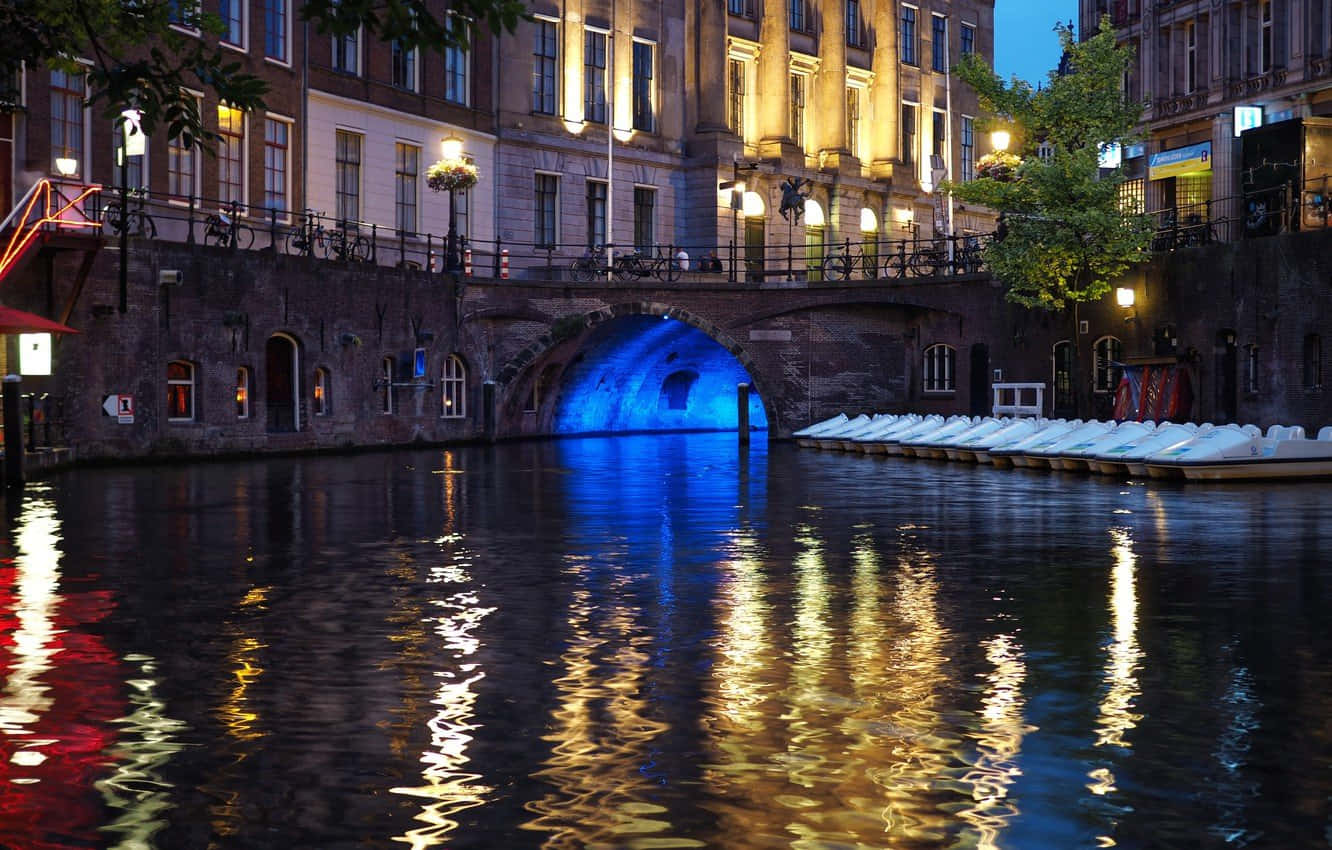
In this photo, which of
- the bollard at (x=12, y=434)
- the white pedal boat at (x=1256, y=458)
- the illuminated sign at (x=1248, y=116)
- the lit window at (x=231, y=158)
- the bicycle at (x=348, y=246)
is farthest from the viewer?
the illuminated sign at (x=1248, y=116)

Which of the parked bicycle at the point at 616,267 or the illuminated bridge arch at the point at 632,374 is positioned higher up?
the parked bicycle at the point at 616,267

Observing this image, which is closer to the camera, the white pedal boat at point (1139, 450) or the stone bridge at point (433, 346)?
the white pedal boat at point (1139, 450)

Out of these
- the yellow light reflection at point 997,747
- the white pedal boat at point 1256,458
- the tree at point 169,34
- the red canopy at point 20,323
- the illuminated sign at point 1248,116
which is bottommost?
the yellow light reflection at point 997,747

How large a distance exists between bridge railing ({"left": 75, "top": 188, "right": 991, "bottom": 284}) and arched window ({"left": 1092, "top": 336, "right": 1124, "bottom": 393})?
4996mm

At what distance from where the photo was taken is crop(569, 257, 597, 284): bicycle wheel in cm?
4744

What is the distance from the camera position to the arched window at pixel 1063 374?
41103mm

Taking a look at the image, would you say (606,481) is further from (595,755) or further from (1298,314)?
(595,755)

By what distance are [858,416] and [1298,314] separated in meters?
14.2

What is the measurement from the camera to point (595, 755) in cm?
756

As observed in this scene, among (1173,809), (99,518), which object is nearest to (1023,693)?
(1173,809)

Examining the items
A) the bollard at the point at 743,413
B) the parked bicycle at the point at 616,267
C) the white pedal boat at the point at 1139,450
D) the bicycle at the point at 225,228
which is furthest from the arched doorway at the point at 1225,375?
the bicycle at the point at 225,228

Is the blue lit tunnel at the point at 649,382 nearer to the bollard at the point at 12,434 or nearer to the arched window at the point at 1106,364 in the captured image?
the arched window at the point at 1106,364

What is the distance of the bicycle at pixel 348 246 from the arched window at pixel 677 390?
58.0 ft

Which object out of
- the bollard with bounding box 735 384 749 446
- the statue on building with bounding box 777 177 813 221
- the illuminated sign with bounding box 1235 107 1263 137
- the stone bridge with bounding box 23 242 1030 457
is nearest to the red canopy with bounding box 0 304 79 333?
the stone bridge with bounding box 23 242 1030 457
